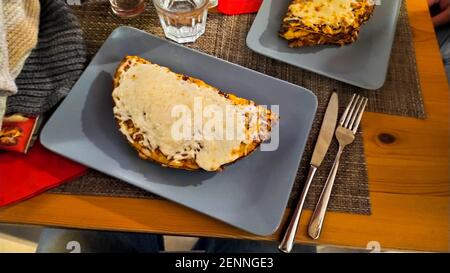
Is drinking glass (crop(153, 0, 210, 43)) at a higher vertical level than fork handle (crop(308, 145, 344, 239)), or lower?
higher

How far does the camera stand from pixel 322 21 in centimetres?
76

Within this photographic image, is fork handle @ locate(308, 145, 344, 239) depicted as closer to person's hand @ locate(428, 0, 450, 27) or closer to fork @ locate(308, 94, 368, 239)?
fork @ locate(308, 94, 368, 239)

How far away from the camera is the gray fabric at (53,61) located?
0.68 m

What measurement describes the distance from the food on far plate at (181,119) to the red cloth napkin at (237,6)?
0.27 m

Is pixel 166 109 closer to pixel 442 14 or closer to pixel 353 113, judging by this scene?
pixel 353 113

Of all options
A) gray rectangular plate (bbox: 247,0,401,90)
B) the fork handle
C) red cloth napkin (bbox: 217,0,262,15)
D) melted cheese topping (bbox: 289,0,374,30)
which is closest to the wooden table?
the fork handle

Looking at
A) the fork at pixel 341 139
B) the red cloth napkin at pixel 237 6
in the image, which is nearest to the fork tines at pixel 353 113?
the fork at pixel 341 139

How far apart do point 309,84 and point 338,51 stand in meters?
0.11

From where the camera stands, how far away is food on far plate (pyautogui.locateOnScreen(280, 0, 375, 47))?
0.76 metres

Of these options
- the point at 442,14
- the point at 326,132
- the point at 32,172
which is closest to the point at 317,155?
the point at 326,132

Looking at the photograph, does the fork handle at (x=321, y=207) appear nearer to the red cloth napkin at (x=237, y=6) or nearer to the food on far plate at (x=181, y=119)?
the food on far plate at (x=181, y=119)

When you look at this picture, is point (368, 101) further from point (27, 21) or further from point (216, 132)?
point (27, 21)

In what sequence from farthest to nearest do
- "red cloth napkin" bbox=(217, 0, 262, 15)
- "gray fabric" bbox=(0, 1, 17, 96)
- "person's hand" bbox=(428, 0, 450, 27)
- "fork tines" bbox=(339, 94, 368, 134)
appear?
"person's hand" bbox=(428, 0, 450, 27) → "red cloth napkin" bbox=(217, 0, 262, 15) → "fork tines" bbox=(339, 94, 368, 134) → "gray fabric" bbox=(0, 1, 17, 96)
